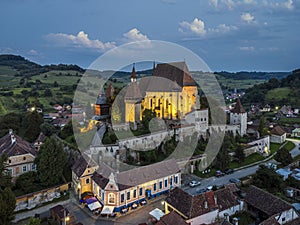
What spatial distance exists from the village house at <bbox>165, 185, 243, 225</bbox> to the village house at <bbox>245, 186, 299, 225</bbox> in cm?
125

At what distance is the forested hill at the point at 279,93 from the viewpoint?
8912 cm

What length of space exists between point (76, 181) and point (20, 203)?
245 inches

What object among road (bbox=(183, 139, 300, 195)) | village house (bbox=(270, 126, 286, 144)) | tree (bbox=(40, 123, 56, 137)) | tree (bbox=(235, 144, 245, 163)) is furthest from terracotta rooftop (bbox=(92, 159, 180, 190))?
village house (bbox=(270, 126, 286, 144))

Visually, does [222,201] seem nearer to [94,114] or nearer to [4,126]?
[94,114]

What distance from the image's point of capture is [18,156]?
3291cm

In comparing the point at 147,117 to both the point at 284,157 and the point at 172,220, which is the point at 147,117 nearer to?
the point at 172,220

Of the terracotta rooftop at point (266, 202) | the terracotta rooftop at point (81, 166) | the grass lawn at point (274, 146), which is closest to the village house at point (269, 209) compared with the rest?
the terracotta rooftop at point (266, 202)

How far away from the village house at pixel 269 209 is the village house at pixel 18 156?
87.7 feet

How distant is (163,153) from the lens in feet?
126

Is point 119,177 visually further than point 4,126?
No

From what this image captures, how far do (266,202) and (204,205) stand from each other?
605 cm

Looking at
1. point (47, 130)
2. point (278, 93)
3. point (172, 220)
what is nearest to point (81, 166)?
point (172, 220)

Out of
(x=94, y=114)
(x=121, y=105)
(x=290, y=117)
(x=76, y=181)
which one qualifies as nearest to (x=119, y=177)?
(x=76, y=181)

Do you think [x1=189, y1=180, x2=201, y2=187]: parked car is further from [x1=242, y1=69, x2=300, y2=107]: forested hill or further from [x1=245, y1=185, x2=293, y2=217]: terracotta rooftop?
[x1=242, y1=69, x2=300, y2=107]: forested hill
